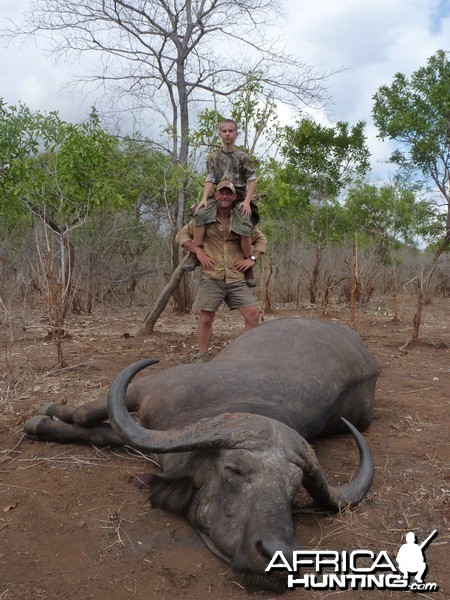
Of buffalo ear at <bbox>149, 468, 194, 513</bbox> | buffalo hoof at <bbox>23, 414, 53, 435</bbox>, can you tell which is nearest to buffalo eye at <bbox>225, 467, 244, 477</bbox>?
buffalo ear at <bbox>149, 468, 194, 513</bbox>

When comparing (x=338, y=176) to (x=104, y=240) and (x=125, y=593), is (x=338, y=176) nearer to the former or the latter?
(x=104, y=240)

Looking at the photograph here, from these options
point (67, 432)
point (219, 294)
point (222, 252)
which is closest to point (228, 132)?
point (222, 252)

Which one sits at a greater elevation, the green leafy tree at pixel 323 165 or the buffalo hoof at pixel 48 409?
the green leafy tree at pixel 323 165

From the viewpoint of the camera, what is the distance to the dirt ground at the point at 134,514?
2285mm

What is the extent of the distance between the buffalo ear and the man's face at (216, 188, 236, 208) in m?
3.10

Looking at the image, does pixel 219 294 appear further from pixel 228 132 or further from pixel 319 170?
pixel 319 170

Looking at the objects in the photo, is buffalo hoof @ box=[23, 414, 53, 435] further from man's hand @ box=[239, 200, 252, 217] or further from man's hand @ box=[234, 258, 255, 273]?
man's hand @ box=[239, 200, 252, 217]

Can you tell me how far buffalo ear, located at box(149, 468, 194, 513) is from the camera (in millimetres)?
2730

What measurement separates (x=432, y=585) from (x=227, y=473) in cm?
97

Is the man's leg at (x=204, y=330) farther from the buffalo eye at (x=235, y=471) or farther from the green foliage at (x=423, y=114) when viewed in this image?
the green foliage at (x=423, y=114)

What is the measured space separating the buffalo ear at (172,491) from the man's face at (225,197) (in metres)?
3.10

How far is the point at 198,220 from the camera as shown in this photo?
213 inches

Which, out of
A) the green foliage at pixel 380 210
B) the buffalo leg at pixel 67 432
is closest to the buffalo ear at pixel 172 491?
the buffalo leg at pixel 67 432

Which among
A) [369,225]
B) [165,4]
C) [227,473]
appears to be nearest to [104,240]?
[165,4]
